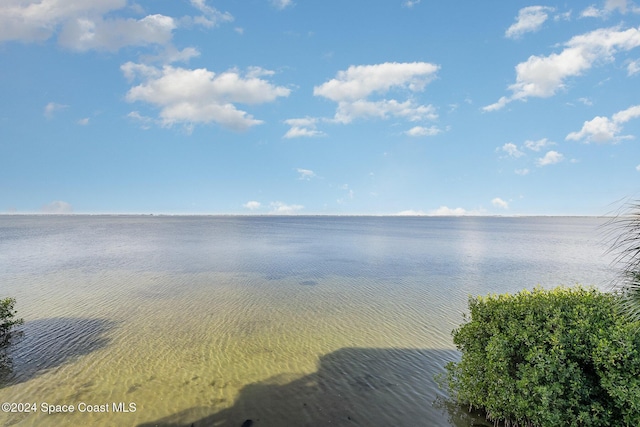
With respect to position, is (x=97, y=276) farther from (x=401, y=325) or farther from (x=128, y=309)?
(x=401, y=325)

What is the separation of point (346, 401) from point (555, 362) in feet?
18.7

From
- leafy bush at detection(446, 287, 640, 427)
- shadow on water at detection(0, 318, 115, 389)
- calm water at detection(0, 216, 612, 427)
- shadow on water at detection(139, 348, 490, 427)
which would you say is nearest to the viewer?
leafy bush at detection(446, 287, 640, 427)

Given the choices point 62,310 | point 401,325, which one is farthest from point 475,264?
point 62,310

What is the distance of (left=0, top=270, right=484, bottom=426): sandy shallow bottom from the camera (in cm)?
904

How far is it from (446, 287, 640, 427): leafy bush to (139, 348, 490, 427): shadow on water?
1.76 meters

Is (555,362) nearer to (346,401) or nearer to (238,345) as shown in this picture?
(346,401)

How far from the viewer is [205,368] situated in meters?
11.5

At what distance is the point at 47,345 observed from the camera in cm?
1341

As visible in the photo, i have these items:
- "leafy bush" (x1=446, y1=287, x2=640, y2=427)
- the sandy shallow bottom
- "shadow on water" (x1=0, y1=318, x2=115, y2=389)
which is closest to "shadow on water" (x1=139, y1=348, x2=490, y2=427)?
the sandy shallow bottom

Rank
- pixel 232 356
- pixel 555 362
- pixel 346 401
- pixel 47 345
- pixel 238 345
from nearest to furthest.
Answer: pixel 555 362
pixel 346 401
pixel 232 356
pixel 47 345
pixel 238 345

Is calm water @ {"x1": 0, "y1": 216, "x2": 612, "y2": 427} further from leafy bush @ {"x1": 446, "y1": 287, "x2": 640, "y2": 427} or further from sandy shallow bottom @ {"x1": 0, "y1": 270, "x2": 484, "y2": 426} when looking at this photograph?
leafy bush @ {"x1": 446, "y1": 287, "x2": 640, "y2": 427}

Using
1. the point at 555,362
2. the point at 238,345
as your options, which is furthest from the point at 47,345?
the point at 555,362

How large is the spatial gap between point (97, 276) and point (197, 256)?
46.4 feet

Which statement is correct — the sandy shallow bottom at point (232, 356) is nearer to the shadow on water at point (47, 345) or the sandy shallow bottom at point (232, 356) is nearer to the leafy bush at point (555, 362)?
the shadow on water at point (47, 345)
